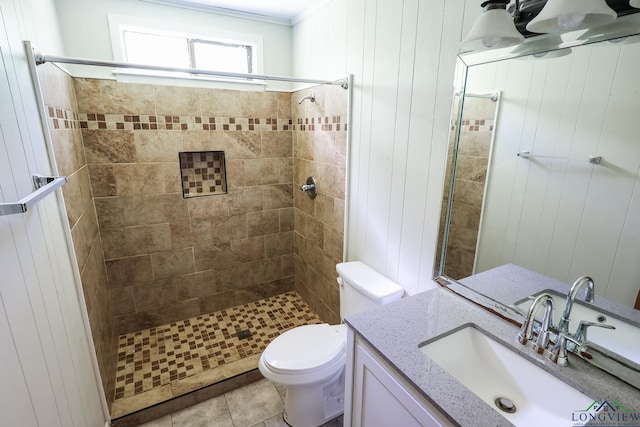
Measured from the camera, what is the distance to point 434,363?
3.20ft

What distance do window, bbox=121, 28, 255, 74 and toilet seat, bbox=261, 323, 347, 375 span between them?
1.96 metres

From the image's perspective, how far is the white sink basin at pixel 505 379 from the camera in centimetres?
89

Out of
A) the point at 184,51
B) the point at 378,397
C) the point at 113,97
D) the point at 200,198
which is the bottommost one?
the point at 378,397

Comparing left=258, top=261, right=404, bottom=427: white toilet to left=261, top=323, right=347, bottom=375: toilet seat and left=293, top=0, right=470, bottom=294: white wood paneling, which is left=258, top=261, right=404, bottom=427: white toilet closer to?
left=261, top=323, right=347, bottom=375: toilet seat

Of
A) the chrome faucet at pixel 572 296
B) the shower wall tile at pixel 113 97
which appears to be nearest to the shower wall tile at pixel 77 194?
the shower wall tile at pixel 113 97

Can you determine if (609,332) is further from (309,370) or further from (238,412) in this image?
(238,412)

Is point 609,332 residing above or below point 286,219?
above

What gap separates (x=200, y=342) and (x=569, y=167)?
248 centimetres

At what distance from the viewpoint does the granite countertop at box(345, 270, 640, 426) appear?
2.69ft

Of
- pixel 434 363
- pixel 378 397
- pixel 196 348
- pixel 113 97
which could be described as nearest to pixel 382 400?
pixel 378 397

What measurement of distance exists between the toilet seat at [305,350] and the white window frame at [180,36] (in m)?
1.90

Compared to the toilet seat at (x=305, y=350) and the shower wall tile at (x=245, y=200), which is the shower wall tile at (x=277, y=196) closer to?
the shower wall tile at (x=245, y=200)

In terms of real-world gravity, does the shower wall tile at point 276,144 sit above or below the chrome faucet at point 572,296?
above

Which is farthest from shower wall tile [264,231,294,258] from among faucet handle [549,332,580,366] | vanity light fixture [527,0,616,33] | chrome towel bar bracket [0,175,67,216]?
vanity light fixture [527,0,616,33]
